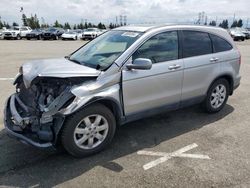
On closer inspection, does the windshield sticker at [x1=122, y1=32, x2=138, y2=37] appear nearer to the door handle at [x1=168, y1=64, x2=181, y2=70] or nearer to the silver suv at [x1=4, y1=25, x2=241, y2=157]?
the silver suv at [x1=4, y1=25, x2=241, y2=157]

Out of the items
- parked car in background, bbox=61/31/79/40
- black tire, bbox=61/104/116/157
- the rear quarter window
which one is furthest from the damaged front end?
parked car in background, bbox=61/31/79/40

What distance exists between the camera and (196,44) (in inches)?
180

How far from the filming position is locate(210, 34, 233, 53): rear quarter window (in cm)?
487

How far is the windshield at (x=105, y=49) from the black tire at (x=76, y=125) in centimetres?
61

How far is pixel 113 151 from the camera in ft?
12.3

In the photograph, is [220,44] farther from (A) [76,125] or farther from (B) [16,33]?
(B) [16,33]

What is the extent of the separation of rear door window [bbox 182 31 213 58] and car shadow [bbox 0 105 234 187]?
1.27 meters

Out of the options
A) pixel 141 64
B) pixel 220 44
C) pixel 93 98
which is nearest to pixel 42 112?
pixel 93 98

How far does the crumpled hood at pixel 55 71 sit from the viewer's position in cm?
336

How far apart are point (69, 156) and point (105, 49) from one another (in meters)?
1.78

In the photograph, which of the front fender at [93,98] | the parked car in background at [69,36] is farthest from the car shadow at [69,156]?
the parked car in background at [69,36]

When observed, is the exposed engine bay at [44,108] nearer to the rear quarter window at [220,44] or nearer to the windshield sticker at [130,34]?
the windshield sticker at [130,34]

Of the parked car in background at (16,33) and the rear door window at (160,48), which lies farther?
the parked car in background at (16,33)

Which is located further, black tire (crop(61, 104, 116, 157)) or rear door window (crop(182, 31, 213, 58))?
rear door window (crop(182, 31, 213, 58))
